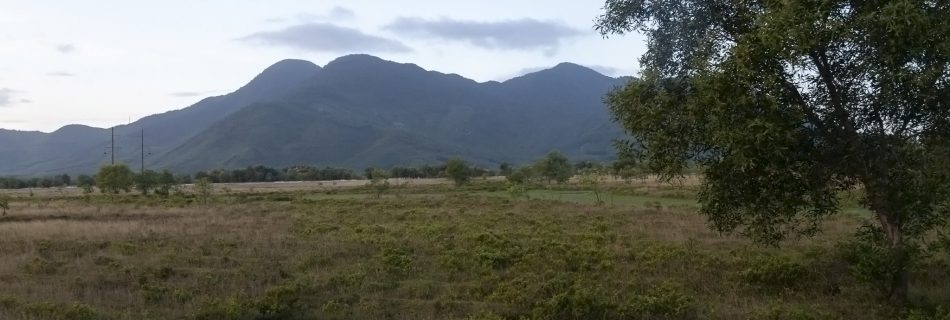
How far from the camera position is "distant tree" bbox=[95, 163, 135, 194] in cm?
8956

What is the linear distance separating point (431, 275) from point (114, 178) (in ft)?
279

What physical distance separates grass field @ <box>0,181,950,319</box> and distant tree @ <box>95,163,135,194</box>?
64234 mm

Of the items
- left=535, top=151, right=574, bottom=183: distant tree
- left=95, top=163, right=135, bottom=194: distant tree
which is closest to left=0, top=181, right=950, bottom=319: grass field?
left=95, top=163, right=135, bottom=194: distant tree

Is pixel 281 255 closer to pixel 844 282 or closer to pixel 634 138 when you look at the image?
pixel 634 138

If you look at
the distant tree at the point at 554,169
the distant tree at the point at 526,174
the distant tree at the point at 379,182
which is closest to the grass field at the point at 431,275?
the distant tree at the point at 379,182

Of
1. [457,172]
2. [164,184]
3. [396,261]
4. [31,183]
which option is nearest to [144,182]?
[164,184]

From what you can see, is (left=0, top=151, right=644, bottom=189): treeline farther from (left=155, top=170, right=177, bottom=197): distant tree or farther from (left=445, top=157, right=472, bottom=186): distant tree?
(left=445, top=157, right=472, bottom=186): distant tree

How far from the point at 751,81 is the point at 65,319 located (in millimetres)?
12882

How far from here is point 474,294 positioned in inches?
605

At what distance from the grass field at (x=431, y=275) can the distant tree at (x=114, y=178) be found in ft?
211

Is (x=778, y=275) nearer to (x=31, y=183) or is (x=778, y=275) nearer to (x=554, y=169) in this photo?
(x=554, y=169)

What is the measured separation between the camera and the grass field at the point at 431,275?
43.3 ft

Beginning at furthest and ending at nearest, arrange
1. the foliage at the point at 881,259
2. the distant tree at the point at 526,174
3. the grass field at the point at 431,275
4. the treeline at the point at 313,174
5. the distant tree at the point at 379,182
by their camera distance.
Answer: the treeline at the point at 313,174 < the distant tree at the point at 526,174 < the distant tree at the point at 379,182 < the grass field at the point at 431,275 < the foliage at the point at 881,259

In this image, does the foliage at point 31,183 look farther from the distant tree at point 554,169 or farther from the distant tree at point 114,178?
the distant tree at point 554,169
